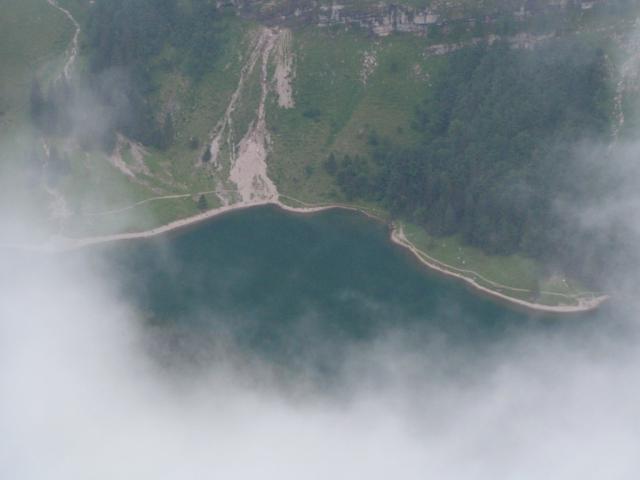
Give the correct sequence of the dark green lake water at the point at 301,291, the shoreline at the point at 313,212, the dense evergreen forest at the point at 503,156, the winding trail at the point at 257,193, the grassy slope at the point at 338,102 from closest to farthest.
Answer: the dark green lake water at the point at 301,291 → the shoreline at the point at 313,212 → the winding trail at the point at 257,193 → the dense evergreen forest at the point at 503,156 → the grassy slope at the point at 338,102

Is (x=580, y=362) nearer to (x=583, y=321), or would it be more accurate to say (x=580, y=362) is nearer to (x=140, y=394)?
(x=583, y=321)

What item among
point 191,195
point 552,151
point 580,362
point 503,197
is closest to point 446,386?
point 580,362

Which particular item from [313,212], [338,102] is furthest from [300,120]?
[313,212]

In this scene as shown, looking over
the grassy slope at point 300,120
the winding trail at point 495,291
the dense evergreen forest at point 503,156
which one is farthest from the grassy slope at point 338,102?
the winding trail at point 495,291

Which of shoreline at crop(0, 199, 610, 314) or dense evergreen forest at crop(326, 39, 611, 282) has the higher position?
dense evergreen forest at crop(326, 39, 611, 282)

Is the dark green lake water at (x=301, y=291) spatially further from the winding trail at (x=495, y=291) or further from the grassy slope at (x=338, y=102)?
the grassy slope at (x=338, y=102)

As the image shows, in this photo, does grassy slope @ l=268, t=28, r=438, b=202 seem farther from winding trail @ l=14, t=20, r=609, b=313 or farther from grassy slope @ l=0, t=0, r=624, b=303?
winding trail @ l=14, t=20, r=609, b=313

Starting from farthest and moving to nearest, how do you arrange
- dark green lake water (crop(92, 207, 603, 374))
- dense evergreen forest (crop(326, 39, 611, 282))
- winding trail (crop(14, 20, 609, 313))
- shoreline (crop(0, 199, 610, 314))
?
dense evergreen forest (crop(326, 39, 611, 282)) < winding trail (crop(14, 20, 609, 313)) < shoreline (crop(0, 199, 610, 314)) < dark green lake water (crop(92, 207, 603, 374))

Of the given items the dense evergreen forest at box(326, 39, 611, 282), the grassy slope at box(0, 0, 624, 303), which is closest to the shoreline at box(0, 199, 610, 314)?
the grassy slope at box(0, 0, 624, 303)

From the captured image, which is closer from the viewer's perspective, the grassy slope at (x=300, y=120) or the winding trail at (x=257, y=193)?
the winding trail at (x=257, y=193)
